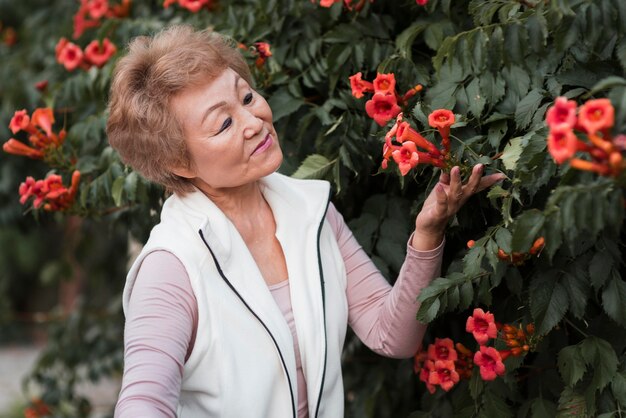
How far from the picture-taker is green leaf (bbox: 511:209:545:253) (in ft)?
5.59

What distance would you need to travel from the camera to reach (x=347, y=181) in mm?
2598

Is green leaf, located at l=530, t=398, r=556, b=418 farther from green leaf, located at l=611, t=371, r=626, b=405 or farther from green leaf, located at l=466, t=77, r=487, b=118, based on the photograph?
green leaf, located at l=466, t=77, r=487, b=118

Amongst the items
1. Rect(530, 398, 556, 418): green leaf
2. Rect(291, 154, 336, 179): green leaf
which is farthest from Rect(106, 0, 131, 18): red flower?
Rect(530, 398, 556, 418): green leaf

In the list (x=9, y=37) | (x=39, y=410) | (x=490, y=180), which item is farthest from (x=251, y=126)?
(x=9, y=37)

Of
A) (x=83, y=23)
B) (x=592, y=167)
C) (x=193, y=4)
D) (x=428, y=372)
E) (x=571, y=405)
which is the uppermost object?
(x=592, y=167)

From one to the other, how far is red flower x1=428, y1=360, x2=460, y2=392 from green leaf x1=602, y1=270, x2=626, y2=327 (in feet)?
1.56

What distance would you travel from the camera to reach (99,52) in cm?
313

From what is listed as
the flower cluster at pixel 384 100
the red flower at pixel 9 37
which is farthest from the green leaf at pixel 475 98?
the red flower at pixel 9 37

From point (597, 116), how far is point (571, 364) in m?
0.81

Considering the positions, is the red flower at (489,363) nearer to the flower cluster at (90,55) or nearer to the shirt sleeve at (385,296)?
the shirt sleeve at (385,296)

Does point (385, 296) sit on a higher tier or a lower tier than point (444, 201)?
lower

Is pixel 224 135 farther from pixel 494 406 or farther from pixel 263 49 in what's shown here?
pixel 494 406

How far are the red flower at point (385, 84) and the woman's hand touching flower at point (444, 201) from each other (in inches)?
11.9

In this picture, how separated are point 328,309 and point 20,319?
21.6 ft
